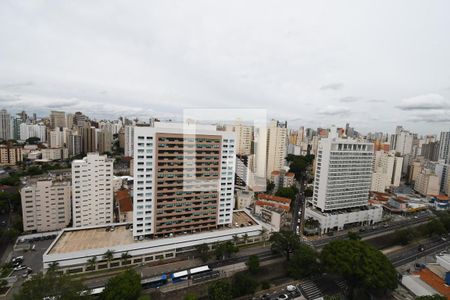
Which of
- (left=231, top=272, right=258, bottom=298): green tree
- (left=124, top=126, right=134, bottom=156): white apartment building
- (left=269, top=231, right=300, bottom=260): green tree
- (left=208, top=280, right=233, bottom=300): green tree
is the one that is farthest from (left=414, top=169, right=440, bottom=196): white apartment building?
(left=124, top=126, right=134, bottom=156): white apartment building

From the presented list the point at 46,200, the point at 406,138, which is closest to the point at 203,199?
the point at 46,200

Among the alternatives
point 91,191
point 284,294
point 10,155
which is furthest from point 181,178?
point 10,155

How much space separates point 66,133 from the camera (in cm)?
4216

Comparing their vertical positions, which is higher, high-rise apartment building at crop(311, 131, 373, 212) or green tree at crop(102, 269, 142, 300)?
high-rise apartment building at crop(311, 131, 373, 212)

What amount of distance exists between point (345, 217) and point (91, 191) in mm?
21683

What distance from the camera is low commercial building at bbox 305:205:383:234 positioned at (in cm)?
1870

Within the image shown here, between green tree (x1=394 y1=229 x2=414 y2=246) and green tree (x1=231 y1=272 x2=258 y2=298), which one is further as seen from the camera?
green tree (x1=394 y1=229 x2=414 y2=246)

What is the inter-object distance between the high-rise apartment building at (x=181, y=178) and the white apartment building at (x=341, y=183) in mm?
8657

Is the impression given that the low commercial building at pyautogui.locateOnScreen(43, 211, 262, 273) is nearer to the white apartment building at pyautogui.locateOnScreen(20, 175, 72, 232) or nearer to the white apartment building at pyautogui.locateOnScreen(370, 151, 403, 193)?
the white apartment building at pyautogui.locateOnScreen(20, 175, 72, 232)

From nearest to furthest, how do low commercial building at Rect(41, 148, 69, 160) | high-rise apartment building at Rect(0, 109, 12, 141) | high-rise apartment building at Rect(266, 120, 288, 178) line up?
1. high-rise apartment building at Rect(266, 120, 288, 178)
2. low commercial building at Rect(41, 148, 69, 160)
3. high-rise apartment building at Rect(0, 109, 12, 141)

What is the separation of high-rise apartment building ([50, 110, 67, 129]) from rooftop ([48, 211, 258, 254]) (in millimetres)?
51423

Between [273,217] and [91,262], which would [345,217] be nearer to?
[273,217]

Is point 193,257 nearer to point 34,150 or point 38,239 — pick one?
point 38,239

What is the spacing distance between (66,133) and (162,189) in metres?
38.9
